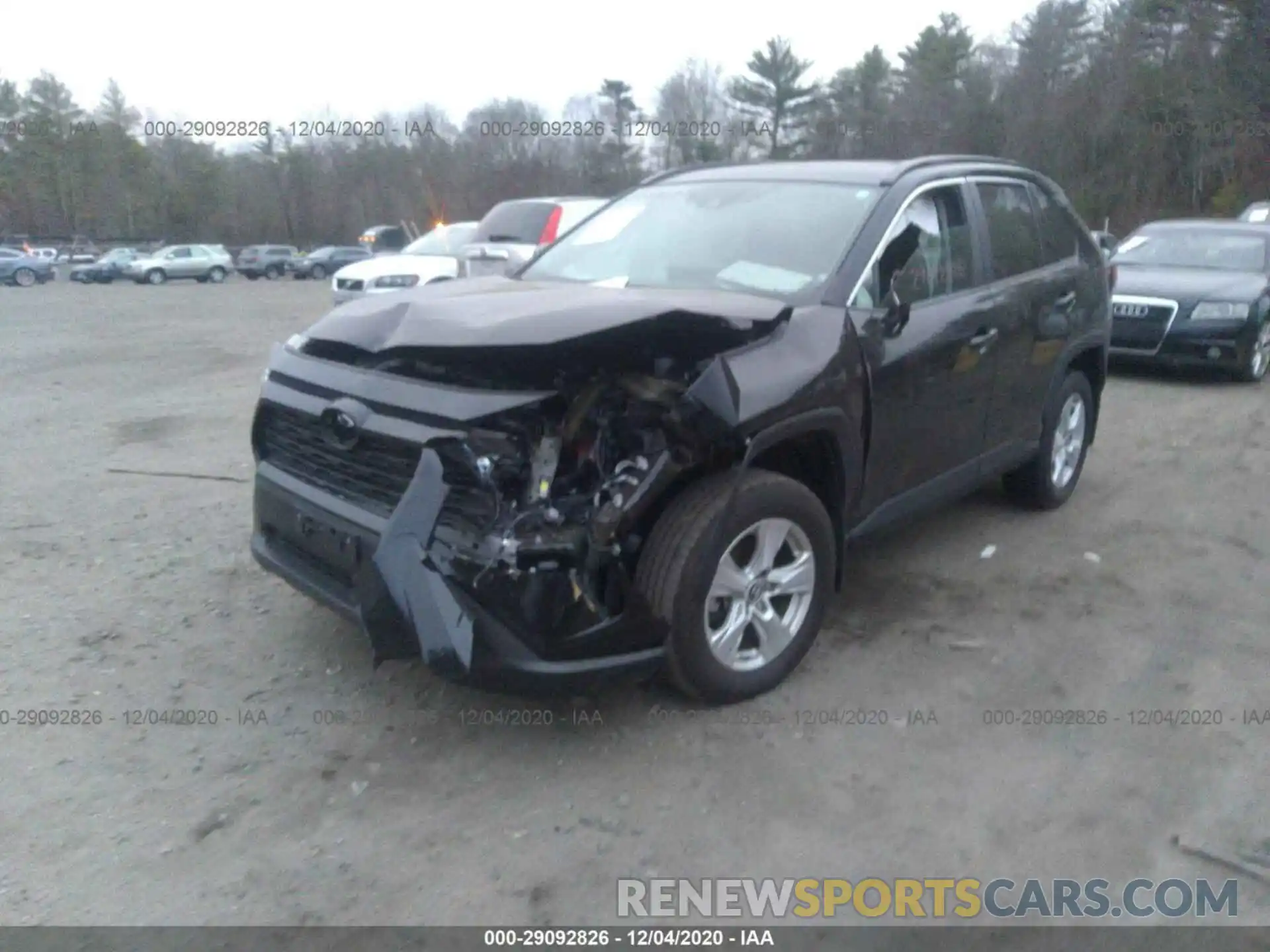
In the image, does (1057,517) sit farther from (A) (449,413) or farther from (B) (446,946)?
(B) (446,946)

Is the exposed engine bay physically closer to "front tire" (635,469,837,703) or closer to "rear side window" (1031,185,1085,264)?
"front tire" (635,469,837,703)

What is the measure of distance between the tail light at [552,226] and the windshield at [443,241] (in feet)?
4.07

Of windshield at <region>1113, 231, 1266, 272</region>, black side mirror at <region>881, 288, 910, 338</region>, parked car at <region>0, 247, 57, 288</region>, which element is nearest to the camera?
black side mirror at <region>881, 288, 910, 338</region>

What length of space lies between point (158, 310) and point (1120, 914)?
22584 millimetres

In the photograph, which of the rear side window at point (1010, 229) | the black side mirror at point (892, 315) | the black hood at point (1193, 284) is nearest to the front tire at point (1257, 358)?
the black hood at point (1193, 284)

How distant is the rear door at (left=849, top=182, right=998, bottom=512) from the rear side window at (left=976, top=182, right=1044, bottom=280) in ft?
0.67

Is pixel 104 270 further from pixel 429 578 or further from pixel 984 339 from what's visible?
pixel 429 578

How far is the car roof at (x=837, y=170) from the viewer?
4.38m

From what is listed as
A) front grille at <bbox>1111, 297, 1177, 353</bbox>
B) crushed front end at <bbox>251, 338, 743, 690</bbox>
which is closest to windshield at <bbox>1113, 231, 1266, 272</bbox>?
front grille at <bbox>1111, 297, 1177, 353</bbox>

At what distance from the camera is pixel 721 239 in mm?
4289

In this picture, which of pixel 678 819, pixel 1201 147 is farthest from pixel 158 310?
pixel 1201 147

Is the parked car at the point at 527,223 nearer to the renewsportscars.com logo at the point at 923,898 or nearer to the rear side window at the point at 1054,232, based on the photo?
the rear side window at the point at 1054,232

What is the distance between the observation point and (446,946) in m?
2.51

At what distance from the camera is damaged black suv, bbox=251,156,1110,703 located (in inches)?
118
